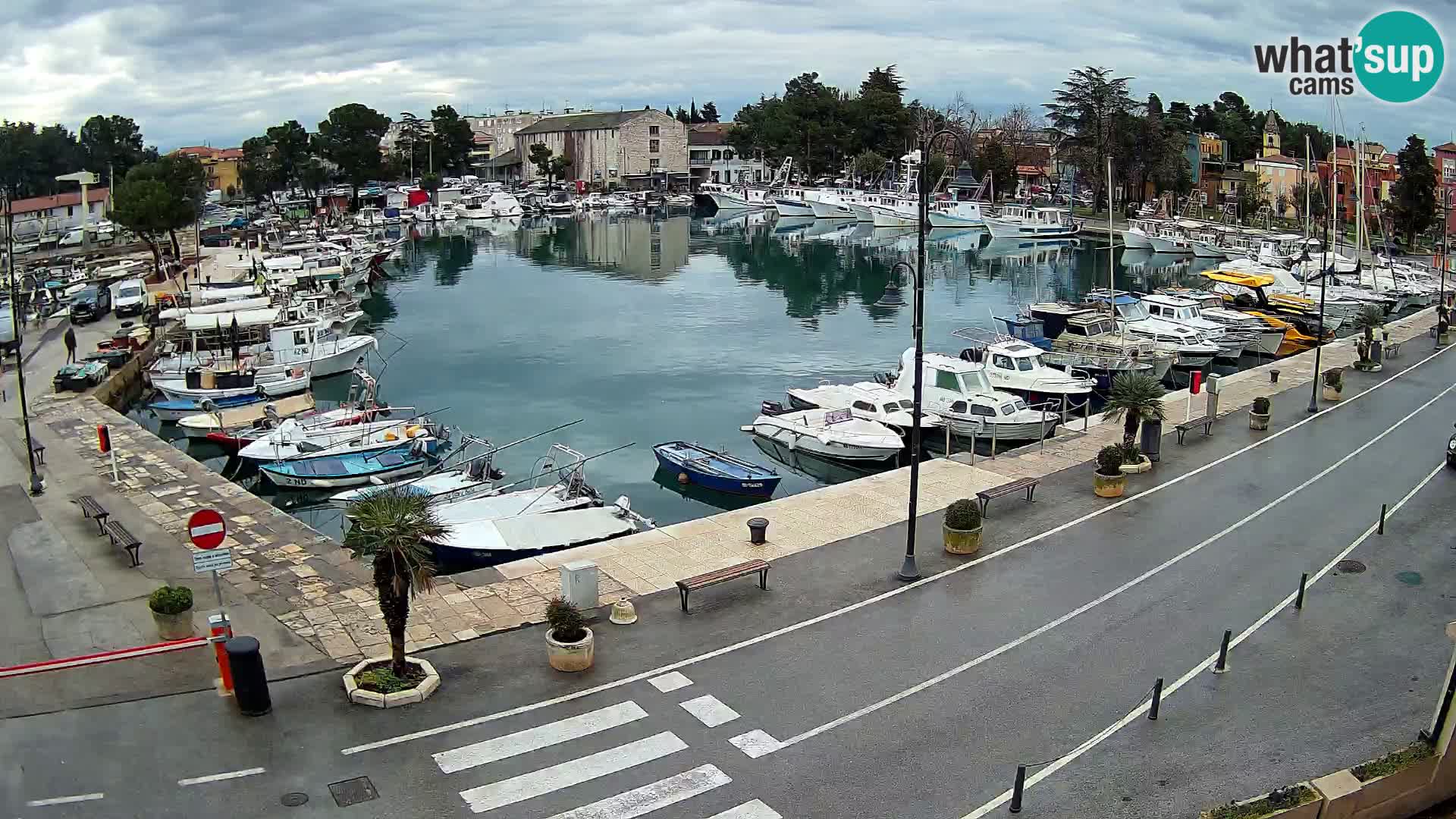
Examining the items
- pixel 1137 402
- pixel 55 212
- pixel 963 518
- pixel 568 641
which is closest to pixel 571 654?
pixel 568 641

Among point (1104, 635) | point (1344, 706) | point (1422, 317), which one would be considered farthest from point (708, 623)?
point (1422, 317)

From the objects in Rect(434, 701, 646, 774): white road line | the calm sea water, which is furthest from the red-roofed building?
Rect(434, 701, 646, 774): white road line

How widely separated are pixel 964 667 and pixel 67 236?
103741 millimetres

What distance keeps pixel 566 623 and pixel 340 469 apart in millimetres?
19321

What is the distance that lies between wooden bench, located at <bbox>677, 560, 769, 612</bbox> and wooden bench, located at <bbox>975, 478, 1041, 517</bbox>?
20.7ft

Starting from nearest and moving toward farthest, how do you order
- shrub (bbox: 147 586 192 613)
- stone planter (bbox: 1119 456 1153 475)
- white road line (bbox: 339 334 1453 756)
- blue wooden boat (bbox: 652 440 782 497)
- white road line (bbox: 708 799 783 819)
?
white road line (bbox: 708 799 783 819) → white road line (bbox: 339 334 1453 756) → shrub (bbox: 147 586 192 613) → stone planter (bbox: 1119 456 1153 475) → blue wooden boat (bbox: 652 440 782 497)

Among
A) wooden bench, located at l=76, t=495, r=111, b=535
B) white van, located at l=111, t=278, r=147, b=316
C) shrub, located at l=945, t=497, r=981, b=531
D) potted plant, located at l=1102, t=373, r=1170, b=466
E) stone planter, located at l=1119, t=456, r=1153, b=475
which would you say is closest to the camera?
shrub, located at l=945, t=497, r=981, b=531

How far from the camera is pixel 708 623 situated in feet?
61.6

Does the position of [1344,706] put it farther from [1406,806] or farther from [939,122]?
[939,122]

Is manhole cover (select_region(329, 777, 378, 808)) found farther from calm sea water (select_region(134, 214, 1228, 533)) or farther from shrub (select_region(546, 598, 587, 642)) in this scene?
calm sea water (select_region(134, 214, 1228, 533))

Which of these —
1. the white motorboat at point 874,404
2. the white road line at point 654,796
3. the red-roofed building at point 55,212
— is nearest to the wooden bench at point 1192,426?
the white motorboat at point 874,404

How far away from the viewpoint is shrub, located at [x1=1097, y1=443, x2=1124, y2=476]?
84.5 ft

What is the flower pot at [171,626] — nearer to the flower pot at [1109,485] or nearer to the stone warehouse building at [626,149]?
the flower pot at [1109,485]

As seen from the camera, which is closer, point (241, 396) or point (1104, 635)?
point (1104, 635)
